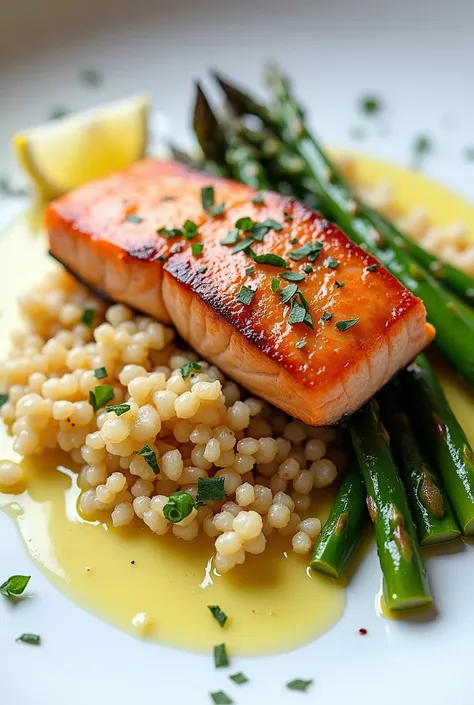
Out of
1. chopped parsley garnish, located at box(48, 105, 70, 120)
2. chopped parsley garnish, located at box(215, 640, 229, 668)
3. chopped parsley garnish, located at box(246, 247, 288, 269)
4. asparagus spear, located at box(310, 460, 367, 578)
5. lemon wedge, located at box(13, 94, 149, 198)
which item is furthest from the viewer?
chopped parsley garnish, located at box(48, 105, 70, 120)

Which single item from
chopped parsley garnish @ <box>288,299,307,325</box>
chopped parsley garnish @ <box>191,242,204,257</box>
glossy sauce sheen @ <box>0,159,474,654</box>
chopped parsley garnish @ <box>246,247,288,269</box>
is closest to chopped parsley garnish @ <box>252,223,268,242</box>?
chopped parsley garnish @ <box>246,247,288,269</box>

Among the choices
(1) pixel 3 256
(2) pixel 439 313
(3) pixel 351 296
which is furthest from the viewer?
(1) pixel 3 256

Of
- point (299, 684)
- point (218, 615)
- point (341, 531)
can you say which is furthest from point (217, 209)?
point (299, 684)

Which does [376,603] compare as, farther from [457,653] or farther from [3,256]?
[3,256]

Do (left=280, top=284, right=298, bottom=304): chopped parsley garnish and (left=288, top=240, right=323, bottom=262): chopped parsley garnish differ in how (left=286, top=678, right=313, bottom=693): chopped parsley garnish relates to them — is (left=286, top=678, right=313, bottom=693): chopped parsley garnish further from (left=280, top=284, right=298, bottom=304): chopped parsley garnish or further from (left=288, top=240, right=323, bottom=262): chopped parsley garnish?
(left=288, top=240, right=323, bottom=262): chopped parsley garnish

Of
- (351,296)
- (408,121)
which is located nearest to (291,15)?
(408,121)

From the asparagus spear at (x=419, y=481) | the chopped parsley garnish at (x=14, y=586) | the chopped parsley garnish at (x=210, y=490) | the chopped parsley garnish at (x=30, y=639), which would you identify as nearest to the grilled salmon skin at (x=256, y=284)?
the asparagus spear at (x=419, y=481)
